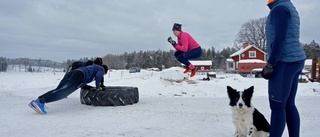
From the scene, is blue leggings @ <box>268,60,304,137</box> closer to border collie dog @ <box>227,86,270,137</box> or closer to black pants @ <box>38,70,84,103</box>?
border collie dog @ <box>227,86,270,137</box>

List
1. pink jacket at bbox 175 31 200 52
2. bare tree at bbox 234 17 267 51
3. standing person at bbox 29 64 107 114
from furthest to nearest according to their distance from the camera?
1. bare tree at bbox 234 17 267 51
2. standing person at bbox 29 64 107 114
3. pink jacket at bbox 175 31 200 52

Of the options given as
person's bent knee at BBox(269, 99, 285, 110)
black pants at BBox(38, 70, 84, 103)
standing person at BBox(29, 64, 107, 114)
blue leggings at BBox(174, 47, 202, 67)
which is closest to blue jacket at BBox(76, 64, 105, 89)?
standing person at BBox(29, 64, 107, 114)

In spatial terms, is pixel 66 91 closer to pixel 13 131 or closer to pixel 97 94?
pixel 97 94

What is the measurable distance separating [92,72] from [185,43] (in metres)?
3.04

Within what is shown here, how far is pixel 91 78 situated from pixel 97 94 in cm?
50

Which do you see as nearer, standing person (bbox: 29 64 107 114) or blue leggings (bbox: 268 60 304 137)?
blue leggings (bbox: 268 60 304 137)

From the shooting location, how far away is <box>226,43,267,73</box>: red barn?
38156mm

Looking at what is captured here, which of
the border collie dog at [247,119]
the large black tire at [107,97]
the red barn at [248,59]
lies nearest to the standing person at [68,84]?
the large black tire at [107,97]

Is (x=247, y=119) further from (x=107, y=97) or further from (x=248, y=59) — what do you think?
(x=248, y=59)

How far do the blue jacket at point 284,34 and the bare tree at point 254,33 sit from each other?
54030mm

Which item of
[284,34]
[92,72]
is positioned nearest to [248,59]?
[92,72]

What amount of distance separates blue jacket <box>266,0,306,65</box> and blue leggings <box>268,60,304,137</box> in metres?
0.10

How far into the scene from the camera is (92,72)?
751cm

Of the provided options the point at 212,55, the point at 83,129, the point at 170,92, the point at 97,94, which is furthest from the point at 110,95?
the point at 212,55
